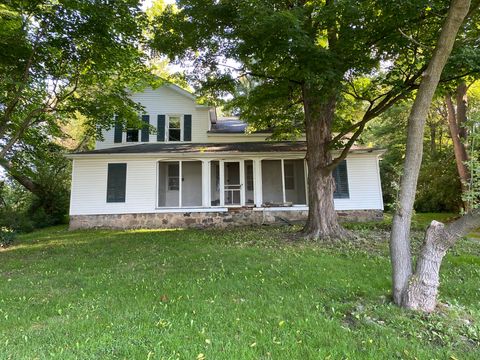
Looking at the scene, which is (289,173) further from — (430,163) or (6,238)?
(6,238)

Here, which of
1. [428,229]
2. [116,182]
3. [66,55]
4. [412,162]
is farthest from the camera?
[116,182]

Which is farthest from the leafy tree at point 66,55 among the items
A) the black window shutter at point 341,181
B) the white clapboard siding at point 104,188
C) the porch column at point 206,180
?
the black window shutter at point 341,181

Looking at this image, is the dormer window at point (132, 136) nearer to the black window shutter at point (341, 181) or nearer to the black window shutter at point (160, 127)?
the black window shutter at point (160, 127)

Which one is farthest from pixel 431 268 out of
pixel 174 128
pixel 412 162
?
pixel 174 128

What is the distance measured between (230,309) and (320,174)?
6221 mm

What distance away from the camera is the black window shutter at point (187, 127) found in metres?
16.0

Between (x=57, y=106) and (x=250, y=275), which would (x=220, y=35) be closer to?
(x=57, y=106)

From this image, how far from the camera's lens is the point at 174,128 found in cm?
1611

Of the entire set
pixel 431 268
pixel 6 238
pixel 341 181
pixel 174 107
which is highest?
pixel 174 107

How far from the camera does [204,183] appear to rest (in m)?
13.9

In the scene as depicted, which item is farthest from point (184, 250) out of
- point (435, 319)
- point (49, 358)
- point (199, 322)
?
point (435, 319)

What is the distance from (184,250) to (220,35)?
20.2 ft

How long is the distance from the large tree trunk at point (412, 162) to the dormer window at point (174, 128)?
13.3 meters

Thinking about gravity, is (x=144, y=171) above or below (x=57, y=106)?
below
